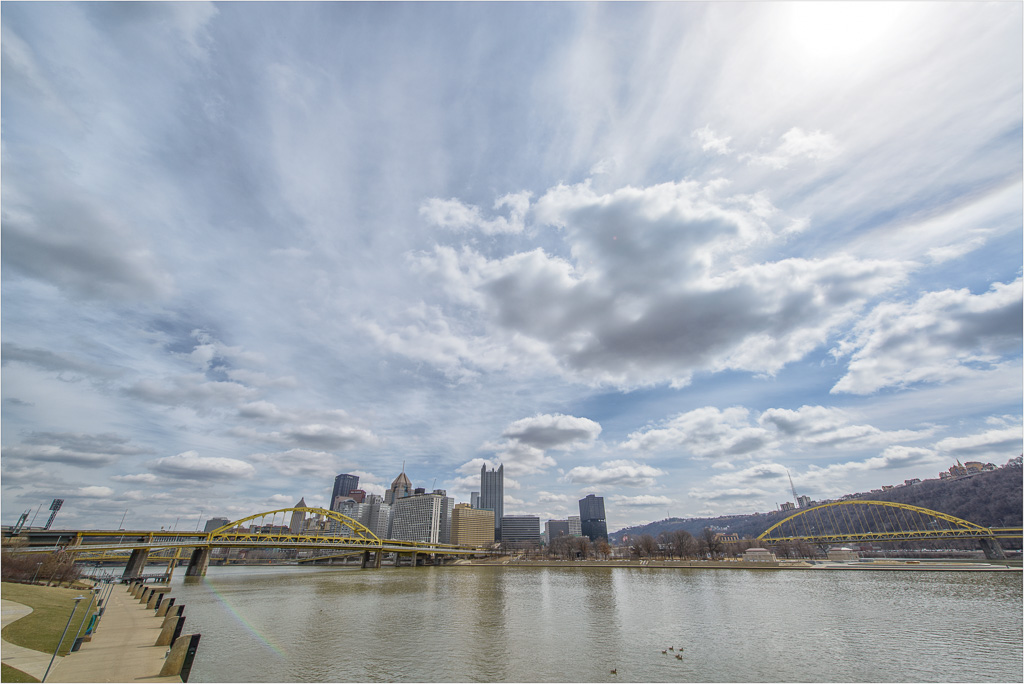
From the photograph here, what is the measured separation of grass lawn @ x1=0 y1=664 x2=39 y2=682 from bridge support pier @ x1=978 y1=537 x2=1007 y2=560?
189 metres

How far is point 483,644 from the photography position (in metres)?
24.1

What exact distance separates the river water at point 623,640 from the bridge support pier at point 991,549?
388 feet

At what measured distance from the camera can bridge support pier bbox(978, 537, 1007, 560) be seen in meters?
116

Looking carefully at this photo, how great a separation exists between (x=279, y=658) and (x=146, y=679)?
7.44 metres

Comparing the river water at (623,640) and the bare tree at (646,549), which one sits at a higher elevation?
the bare tree at (646,549)

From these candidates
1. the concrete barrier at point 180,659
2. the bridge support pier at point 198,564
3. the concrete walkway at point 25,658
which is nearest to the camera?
the concrete walkway at point 25,658

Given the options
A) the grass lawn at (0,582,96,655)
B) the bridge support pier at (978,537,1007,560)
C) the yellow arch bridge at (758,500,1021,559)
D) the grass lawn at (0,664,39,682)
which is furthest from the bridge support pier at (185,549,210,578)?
the bridge support pier at (978,537,1007,560)

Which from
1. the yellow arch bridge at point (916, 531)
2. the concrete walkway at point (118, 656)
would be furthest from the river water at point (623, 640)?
the yellow arch bridge at point (916, 531)

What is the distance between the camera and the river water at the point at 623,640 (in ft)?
61.3

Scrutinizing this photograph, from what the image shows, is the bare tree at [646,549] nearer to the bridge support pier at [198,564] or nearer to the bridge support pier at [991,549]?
the bridge support pier at [991,549]

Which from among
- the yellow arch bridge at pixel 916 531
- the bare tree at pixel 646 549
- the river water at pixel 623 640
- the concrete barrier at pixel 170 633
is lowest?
the river water at pixel 623 640

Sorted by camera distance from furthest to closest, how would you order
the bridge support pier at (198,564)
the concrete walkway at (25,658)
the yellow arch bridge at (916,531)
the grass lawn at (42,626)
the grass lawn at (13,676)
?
the yellow arch bridge at (916,531) → the bridge support pier at (198,564) → the grass lawn at (42,626) → the concrete walkway at (25,658) → the grass lawn at (13,676)

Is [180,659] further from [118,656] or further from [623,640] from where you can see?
[623,640]

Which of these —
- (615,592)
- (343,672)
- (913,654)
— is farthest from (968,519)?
(343,672)
